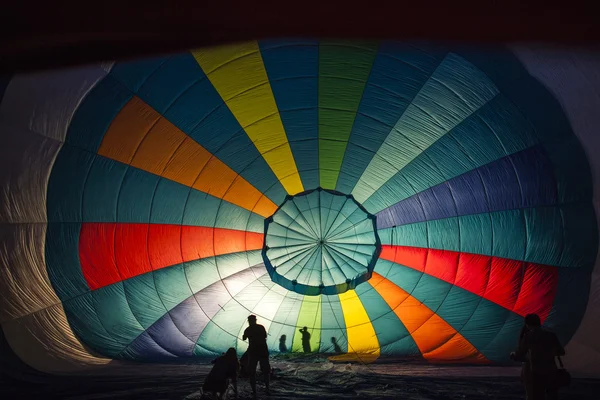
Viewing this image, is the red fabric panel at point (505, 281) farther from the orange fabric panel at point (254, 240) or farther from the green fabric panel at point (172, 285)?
the green fabric panel at point (172, 285)

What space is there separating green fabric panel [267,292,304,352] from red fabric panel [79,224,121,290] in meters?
2.01

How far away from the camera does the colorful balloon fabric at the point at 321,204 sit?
5535 mm

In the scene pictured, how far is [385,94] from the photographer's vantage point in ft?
18.9

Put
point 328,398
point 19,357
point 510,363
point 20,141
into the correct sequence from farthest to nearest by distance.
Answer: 1. point 510,363
2. point 19,357
3. point 20,141
4. point 328,398

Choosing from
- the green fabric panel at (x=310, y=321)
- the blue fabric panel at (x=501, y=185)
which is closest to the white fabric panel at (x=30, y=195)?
the green fabric panel at (x=310, y=321)

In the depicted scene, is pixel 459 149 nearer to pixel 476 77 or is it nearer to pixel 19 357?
pixel 476 77

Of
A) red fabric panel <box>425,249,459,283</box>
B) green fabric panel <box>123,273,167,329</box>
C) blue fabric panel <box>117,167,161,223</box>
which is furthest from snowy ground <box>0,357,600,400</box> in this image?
blue fabric panel <box>117,167,161,223</box>

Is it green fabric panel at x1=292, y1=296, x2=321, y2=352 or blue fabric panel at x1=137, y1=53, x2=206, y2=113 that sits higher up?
blue fabric panel at x1=137, y1=53, x2=206, y2=113

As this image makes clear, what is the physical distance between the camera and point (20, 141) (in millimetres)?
5297

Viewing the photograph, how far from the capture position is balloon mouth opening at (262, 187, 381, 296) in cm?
696

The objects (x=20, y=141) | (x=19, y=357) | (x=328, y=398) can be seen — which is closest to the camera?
(x=328, y=398)

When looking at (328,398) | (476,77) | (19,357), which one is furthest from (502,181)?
(19,357)

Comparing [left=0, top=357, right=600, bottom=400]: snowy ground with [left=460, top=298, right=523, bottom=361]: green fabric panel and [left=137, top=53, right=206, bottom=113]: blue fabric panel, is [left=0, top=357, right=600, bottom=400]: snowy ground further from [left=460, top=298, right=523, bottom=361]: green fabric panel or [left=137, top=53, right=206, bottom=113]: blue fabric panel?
[left=137, top=53, right=206, bottom=113]: blue fabric panel

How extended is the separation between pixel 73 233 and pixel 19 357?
1.31m
